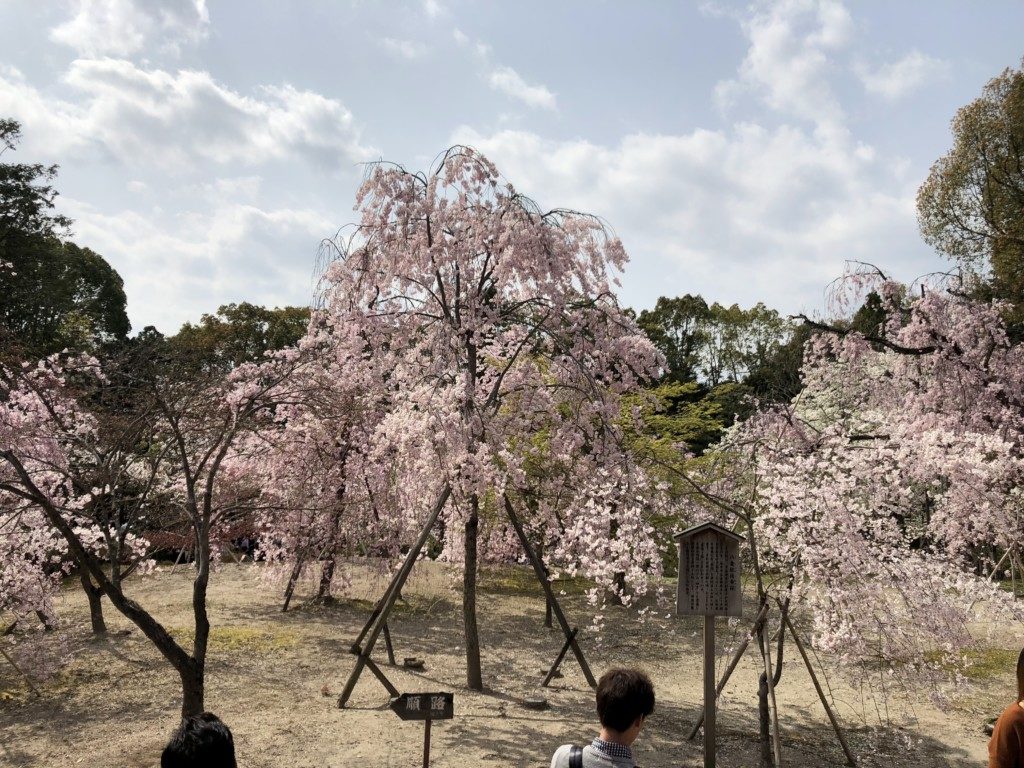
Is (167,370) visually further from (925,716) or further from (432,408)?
(925,716)

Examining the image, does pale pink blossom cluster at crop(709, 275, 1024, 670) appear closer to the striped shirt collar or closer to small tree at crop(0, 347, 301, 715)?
the striped shirt collar

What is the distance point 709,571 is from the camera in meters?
6.96

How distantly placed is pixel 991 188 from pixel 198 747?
74.2 feet

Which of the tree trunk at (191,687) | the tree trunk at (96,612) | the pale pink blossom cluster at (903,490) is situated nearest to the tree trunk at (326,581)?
the tree trunk at (96,612)

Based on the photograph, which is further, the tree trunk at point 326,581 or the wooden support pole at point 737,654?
the tree trunk at point 326,581

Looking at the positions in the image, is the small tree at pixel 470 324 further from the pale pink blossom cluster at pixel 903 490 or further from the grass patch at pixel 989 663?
the grass patch at pixel 989 663

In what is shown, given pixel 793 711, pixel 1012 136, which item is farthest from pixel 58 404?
pixel 1012 136

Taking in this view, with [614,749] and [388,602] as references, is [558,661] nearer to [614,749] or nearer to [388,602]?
[388,602]

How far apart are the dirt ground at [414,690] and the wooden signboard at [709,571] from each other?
142 centimetres

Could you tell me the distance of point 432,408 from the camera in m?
9.14

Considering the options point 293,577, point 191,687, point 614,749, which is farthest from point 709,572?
point 293,577

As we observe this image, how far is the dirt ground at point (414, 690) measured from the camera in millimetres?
7125

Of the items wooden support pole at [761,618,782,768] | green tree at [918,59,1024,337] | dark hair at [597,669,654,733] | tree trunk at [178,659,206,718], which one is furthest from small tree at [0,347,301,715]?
green tree at [918,59,1024,337]

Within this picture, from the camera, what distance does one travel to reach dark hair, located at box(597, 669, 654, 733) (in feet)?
9.34
